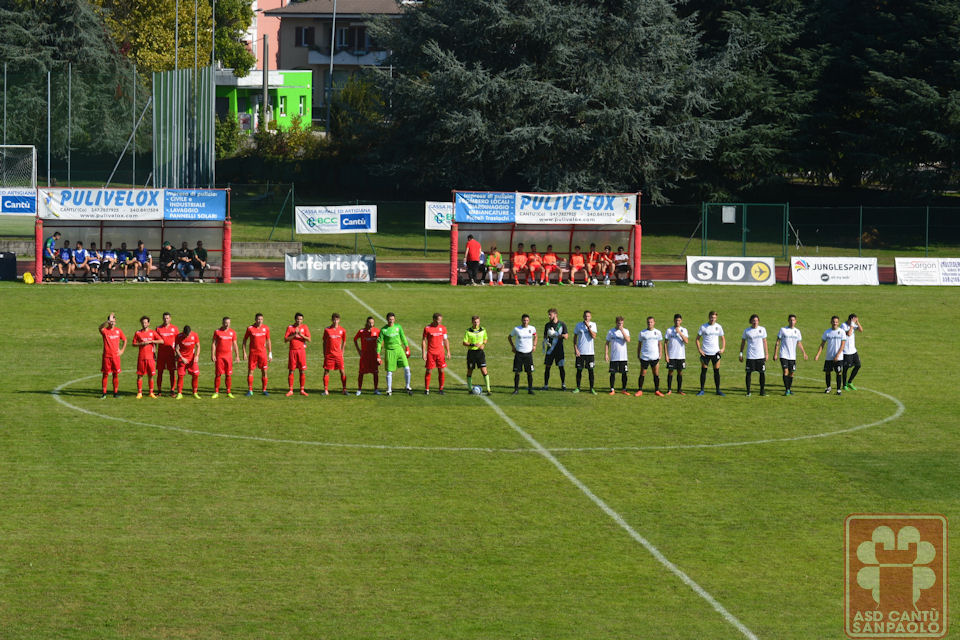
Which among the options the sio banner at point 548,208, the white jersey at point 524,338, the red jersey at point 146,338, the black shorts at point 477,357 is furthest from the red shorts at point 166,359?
the sio banner at point 548,208

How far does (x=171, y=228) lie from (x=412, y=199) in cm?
2970

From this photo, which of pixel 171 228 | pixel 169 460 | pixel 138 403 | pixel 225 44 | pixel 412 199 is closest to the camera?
pixel 169 460

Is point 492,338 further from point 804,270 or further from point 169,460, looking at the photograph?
point 804,270

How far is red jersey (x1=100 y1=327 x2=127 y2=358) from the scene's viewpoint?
24219 mm

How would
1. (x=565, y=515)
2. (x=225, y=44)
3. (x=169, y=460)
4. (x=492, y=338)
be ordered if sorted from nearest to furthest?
1. (x=565, y=515)
2. (x=169, y=460)
3. (x=492, y=338)
4. (x=225, y=44)

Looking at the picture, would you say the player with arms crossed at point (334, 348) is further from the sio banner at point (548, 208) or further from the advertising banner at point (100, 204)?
the sio banner at point (548, 208)

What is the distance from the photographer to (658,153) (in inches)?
2564

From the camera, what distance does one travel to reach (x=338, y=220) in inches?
2094

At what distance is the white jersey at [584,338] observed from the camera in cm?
2592

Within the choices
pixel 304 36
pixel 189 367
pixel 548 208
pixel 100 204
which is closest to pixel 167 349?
pixel 189 367

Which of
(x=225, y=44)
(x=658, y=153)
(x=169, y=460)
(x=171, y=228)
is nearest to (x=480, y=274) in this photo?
(x=171, y=228)

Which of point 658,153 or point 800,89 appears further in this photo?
point 800,89

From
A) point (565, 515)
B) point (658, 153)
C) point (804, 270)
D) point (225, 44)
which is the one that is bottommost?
point (565, 515)

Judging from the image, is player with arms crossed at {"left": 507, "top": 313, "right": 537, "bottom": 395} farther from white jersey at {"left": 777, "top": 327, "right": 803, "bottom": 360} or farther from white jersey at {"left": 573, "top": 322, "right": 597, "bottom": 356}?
white jersey at {"left": 777, "top": 327, "right": 803, "bottom": 360}
